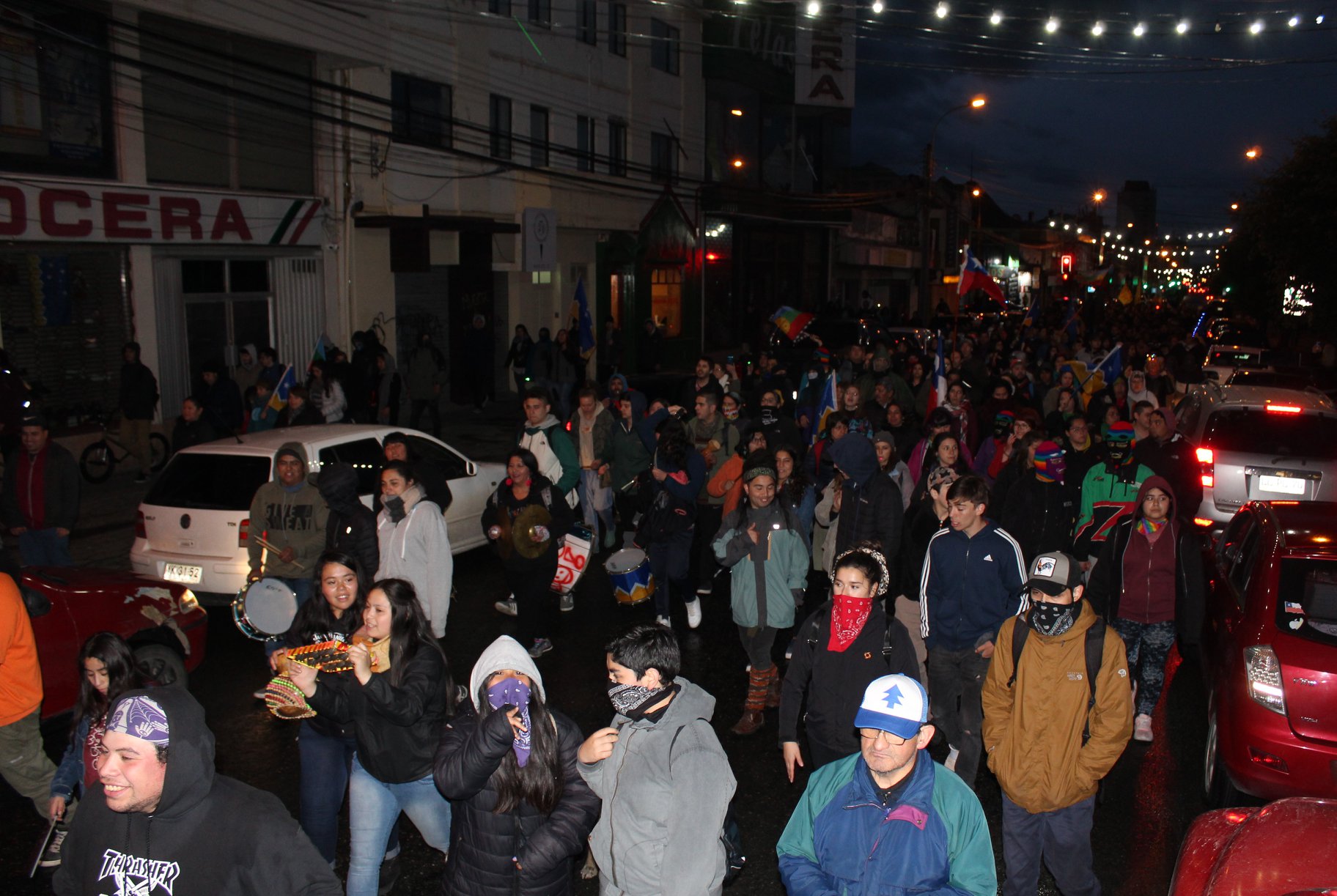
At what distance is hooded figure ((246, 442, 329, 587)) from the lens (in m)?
7.39

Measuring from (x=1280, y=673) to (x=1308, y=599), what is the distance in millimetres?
465

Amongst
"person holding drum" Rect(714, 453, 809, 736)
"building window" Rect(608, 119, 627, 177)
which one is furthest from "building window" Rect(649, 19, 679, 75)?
"person holding drum" Rect(714, 453, 809, 736)

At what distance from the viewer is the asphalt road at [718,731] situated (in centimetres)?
554

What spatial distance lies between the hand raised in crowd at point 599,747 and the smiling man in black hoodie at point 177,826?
937 mm

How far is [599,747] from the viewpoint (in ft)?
12.1

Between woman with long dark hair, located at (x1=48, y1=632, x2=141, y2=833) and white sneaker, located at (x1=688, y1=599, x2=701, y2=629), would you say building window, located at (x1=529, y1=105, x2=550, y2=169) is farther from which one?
woman with long dark hair, located at (x1=48, y1=632, x2=141, y2=833)

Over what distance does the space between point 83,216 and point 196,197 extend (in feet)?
6.47

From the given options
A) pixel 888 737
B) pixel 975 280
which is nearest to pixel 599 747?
pixel 888 737

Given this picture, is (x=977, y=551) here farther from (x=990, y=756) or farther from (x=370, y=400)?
(x=370, y=400)

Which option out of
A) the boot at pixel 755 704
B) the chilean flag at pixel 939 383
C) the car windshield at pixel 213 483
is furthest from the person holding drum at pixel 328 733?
the chilean flag at pixel 939 383

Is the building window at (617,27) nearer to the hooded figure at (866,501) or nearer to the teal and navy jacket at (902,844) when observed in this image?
the hooded figure at (866,501)

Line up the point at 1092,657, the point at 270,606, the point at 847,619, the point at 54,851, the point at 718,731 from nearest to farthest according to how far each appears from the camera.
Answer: the point at 1092,657 → the point at 847,619 → the point at 54,851 → the point at 270,606 → the point at 718,731

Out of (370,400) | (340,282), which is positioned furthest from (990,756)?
(340,282)

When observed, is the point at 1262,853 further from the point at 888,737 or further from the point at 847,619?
the point at 847,619
